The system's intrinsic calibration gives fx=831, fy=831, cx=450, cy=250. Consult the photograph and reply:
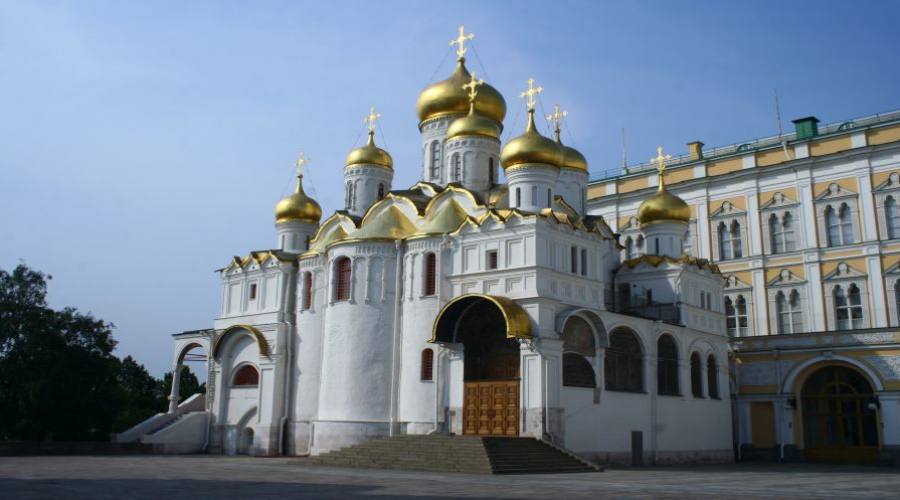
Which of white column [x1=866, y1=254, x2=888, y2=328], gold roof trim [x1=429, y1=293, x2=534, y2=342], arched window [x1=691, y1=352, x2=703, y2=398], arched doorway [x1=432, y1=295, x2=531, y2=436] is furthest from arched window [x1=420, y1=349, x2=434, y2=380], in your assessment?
white column [x1=866, y1=254, x2=888, y2=328]

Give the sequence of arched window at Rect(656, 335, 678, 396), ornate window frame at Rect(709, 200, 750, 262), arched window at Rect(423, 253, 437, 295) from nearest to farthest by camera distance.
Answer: arched window at Rect(423, 253, 437, 295) → arched window at Rect(656, 335, 678, 396) → ornate window frame at Rect(709, 200, 750, 262)

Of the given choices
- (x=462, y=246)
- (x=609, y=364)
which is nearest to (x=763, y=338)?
(x=609, y=364)

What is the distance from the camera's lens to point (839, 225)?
32500 millimetres

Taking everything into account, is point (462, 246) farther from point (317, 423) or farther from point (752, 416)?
point (752, 416)

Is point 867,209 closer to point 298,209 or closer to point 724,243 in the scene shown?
point 724,243

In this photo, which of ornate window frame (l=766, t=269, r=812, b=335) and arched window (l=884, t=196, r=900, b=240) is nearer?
arched window (l=884, t=196, r=900, b=240)

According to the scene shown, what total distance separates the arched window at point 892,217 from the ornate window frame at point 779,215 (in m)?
3.15

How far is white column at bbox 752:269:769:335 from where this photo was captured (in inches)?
1313

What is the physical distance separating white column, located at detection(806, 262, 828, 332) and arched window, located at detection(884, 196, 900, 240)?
9.39 ft

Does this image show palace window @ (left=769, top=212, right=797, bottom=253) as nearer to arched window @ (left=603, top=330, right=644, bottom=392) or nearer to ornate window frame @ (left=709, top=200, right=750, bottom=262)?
ornate window frame @ (left=709, top=200, right=750, bottom=262)

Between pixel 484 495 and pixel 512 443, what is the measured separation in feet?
24.8

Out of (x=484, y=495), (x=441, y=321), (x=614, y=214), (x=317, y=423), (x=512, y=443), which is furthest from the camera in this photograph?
(x=614, y=214)

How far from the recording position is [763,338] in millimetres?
30250

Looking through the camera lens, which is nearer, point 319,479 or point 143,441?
point 319,479
